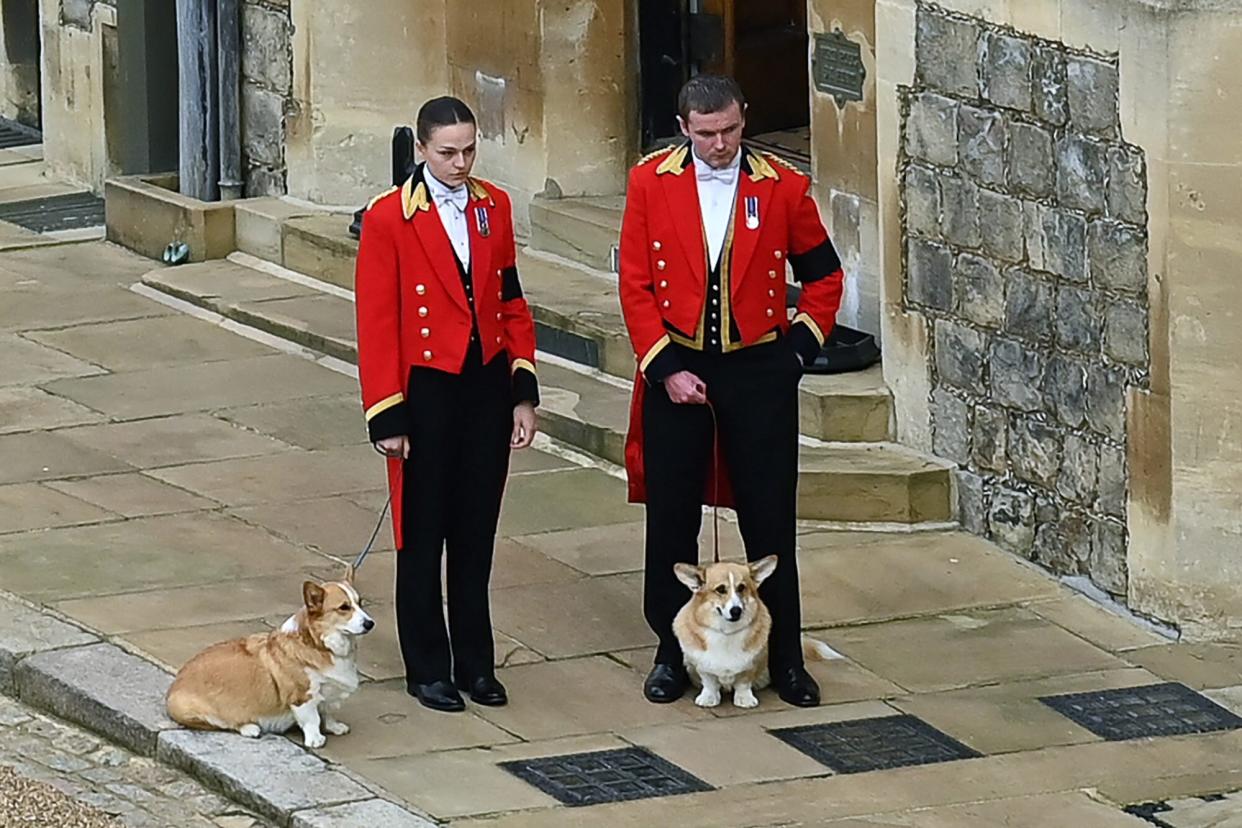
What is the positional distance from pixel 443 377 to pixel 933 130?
2.51 m

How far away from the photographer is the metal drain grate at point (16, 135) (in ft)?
55.2

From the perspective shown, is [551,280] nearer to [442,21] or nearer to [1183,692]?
[442,21]

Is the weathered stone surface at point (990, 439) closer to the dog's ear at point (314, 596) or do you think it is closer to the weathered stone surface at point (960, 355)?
the weathered stone surface at point (960, 355)

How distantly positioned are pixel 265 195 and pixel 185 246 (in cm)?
53

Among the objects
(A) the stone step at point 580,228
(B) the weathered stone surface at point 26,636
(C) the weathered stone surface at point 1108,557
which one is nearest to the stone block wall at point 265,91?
(A) the stone step at point 580,228

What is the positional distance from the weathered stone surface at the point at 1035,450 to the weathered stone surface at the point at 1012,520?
0.08 meters

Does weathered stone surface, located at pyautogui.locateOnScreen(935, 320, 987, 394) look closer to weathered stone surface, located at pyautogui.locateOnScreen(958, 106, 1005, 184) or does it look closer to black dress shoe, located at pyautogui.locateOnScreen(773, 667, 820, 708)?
weathered stone surface, located at pyautogui.locateOnScreen(958, 106, 1005, 184)

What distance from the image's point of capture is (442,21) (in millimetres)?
13422

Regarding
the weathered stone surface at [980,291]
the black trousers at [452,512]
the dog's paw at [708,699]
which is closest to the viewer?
the black trousers at [452,512]

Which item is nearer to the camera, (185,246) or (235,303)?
(235,303)

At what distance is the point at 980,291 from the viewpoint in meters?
9.77

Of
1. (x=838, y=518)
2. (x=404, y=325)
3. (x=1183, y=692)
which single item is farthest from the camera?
(x=838, y=518)

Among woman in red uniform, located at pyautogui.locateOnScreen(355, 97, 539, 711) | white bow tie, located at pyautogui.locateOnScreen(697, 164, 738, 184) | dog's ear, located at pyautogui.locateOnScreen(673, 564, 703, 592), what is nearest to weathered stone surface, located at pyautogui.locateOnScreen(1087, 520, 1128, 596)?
dog's ear, located at pyautogui.locateOnScreen(673, 564, 703, 592)

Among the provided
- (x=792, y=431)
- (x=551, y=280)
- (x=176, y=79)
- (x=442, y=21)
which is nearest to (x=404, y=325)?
(x=792, y=431)
